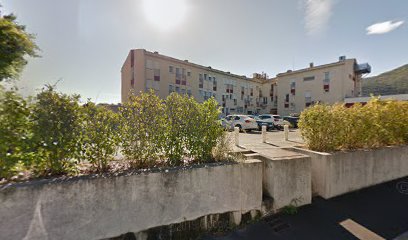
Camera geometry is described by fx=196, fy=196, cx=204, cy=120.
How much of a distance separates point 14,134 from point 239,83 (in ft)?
133

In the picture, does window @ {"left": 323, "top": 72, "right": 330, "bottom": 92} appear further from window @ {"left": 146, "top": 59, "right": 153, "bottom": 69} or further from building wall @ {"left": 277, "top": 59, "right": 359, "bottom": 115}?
window @ {"left": 146, "top": 59, "right": 153, "bottom": 69}

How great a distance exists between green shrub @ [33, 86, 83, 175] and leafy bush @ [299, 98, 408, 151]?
18.3 feet

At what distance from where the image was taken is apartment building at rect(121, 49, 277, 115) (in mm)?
28016

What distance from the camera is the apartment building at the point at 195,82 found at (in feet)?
91.9

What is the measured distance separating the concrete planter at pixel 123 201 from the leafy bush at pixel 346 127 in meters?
2.61

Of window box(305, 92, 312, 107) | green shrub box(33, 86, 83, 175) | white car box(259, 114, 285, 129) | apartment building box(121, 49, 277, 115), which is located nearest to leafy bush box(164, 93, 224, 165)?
green shrub box(33, 86, 83, 175)

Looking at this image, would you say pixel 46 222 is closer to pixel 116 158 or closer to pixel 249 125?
pixel 116 158

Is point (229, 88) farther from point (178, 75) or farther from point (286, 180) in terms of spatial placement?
point (286, 180)

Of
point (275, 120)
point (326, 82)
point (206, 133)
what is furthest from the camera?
point (326, 82)

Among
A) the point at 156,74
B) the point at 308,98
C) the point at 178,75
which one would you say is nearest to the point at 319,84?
the point at 308,98

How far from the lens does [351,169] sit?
17.2 feet

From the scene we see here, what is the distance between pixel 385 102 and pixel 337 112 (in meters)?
3.49

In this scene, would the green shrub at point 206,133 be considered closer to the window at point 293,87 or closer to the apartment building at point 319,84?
the apartment building at point 319,84

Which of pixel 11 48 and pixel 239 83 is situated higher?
pixel 239 83
